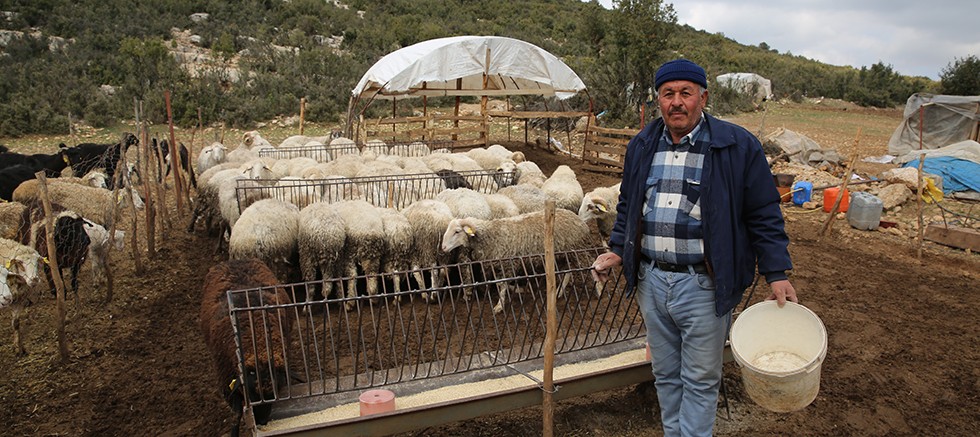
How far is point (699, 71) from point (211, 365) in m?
4.67

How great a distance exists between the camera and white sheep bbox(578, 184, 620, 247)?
23.7 feet

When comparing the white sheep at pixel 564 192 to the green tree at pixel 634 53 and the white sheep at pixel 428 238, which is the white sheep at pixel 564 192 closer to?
the white sheep at pixel 428 238

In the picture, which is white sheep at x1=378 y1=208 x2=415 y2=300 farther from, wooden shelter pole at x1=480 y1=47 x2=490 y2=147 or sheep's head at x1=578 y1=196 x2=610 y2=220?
wooden shelter pole at x1=480 y1=47 x2=490 y2=147

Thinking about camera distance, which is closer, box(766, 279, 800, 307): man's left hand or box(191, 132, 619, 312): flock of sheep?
box(766, 279, 800, 307): man's left hand

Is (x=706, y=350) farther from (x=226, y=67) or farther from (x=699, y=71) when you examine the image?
(x=226, y=67)

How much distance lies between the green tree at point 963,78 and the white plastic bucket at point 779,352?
34.5 metres

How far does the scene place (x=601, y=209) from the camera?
7164mm

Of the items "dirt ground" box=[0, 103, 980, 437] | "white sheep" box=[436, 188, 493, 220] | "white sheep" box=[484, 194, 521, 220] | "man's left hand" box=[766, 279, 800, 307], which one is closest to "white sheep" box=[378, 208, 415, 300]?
"white sheep" box=[436, 188, 493, 220]

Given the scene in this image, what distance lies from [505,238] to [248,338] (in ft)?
10.3

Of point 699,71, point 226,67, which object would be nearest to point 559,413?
point 699,71

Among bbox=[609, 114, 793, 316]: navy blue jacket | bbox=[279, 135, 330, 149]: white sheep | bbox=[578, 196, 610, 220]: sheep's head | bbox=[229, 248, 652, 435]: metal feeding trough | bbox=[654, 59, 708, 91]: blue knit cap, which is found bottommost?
bbox=[229, 248, 652, 435]: metal feeding trough

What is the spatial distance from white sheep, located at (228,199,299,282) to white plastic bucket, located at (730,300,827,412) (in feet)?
16.0

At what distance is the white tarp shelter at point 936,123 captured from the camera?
15.2 meters

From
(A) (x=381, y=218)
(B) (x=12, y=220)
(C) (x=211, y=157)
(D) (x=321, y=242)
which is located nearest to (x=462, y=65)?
(C) (x=211, y=157)
